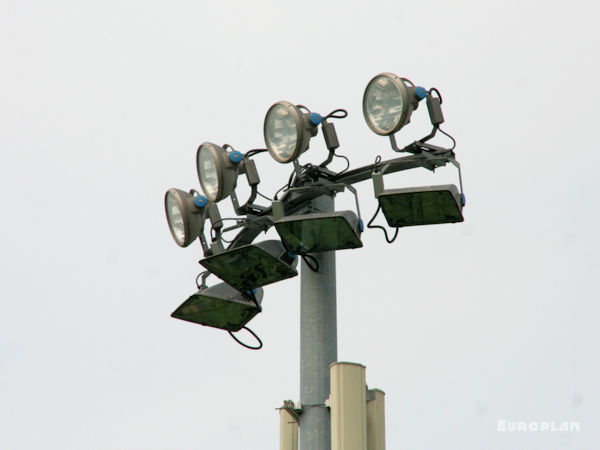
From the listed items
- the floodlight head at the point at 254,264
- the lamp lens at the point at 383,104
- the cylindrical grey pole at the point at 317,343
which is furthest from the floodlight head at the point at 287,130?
the floodlight head at the point at 254,264

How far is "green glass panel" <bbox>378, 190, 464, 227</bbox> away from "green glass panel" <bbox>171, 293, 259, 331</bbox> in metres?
2.08

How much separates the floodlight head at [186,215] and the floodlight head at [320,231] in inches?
43.8

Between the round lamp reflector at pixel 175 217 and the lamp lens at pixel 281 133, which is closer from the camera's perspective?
the lamp lens at pixel 281 133

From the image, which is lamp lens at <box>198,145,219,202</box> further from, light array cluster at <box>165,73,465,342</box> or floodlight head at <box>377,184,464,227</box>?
floodlight head at <box>377,184,464,227</box>

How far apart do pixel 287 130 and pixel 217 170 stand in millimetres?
813

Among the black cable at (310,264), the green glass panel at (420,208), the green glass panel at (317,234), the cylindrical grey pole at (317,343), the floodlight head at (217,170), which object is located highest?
the floodlight head at (217,170)

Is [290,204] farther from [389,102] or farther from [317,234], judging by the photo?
[389,102]

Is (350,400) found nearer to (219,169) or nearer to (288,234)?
(288,234)

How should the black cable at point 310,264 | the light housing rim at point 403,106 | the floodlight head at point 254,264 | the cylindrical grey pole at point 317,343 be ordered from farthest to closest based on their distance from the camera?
the black cable at point 310,264
the cylindrical grey pole at point 317,343
the floodlight head at point 254,264
the light housing rim at point 403,106

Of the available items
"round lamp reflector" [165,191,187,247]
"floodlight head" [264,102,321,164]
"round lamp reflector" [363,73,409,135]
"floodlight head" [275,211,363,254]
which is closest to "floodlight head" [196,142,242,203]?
"round lamp reflector" [165,191,187,247]


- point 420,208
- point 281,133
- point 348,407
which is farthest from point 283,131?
point 348,407

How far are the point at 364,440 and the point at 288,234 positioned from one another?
1982 millimetres

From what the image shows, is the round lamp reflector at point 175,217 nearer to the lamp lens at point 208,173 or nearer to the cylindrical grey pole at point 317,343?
the lamp lens at point 208,173

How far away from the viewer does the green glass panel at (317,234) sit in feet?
37.6
